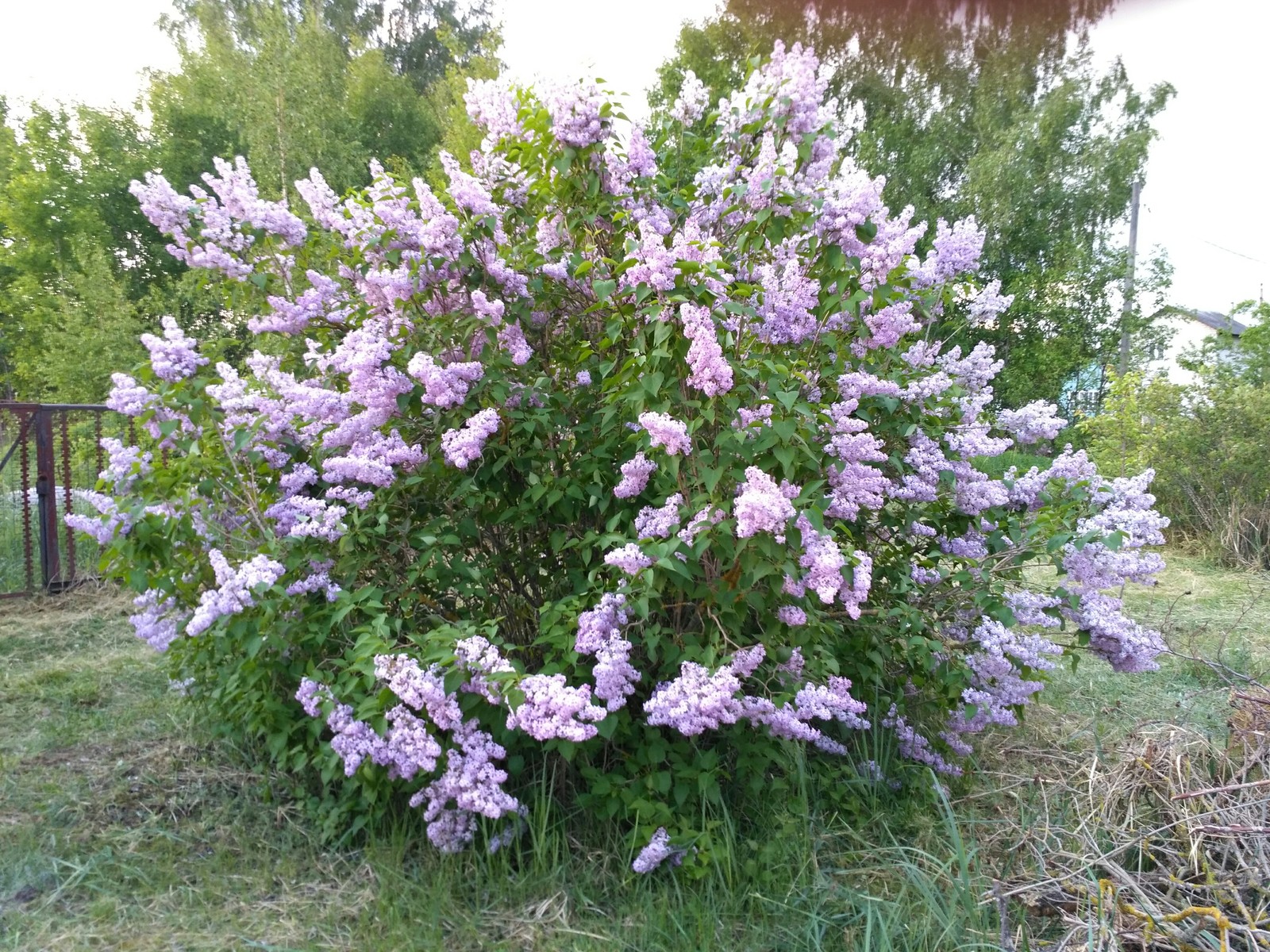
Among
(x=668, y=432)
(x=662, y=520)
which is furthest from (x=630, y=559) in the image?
(x=668, y=432)

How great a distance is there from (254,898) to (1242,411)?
28.2 feet

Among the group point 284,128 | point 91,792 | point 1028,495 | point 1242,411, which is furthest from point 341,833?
point 284,128

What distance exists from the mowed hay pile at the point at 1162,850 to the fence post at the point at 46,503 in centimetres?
640

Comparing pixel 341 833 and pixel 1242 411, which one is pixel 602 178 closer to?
pixel 341 833

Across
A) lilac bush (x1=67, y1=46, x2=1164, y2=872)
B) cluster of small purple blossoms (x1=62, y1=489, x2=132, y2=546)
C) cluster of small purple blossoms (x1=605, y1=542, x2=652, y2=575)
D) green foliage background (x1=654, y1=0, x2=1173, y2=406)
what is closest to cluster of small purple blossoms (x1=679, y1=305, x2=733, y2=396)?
lilac bush (x1=67, y1=46, x2=1164, y2=872)

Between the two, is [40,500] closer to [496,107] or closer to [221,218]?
[221,218]

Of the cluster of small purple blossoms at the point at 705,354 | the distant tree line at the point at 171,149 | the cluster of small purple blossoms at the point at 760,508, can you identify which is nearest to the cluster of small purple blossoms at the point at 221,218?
the cluster of small purple blossoms at the point at 705,354

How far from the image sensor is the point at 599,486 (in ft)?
8.25

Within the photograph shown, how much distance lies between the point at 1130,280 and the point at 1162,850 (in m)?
19.8

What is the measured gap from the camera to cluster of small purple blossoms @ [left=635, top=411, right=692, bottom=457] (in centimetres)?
199

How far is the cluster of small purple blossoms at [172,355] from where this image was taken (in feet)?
8.09

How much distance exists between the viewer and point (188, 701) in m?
3.15

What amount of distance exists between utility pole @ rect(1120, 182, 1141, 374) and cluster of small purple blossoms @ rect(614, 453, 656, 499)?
19.0 m

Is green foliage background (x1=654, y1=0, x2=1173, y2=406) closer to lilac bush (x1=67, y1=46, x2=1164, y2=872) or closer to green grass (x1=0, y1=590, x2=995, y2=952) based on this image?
lilac bush (x1=67, y1=46, x2=1164, y2=872)
